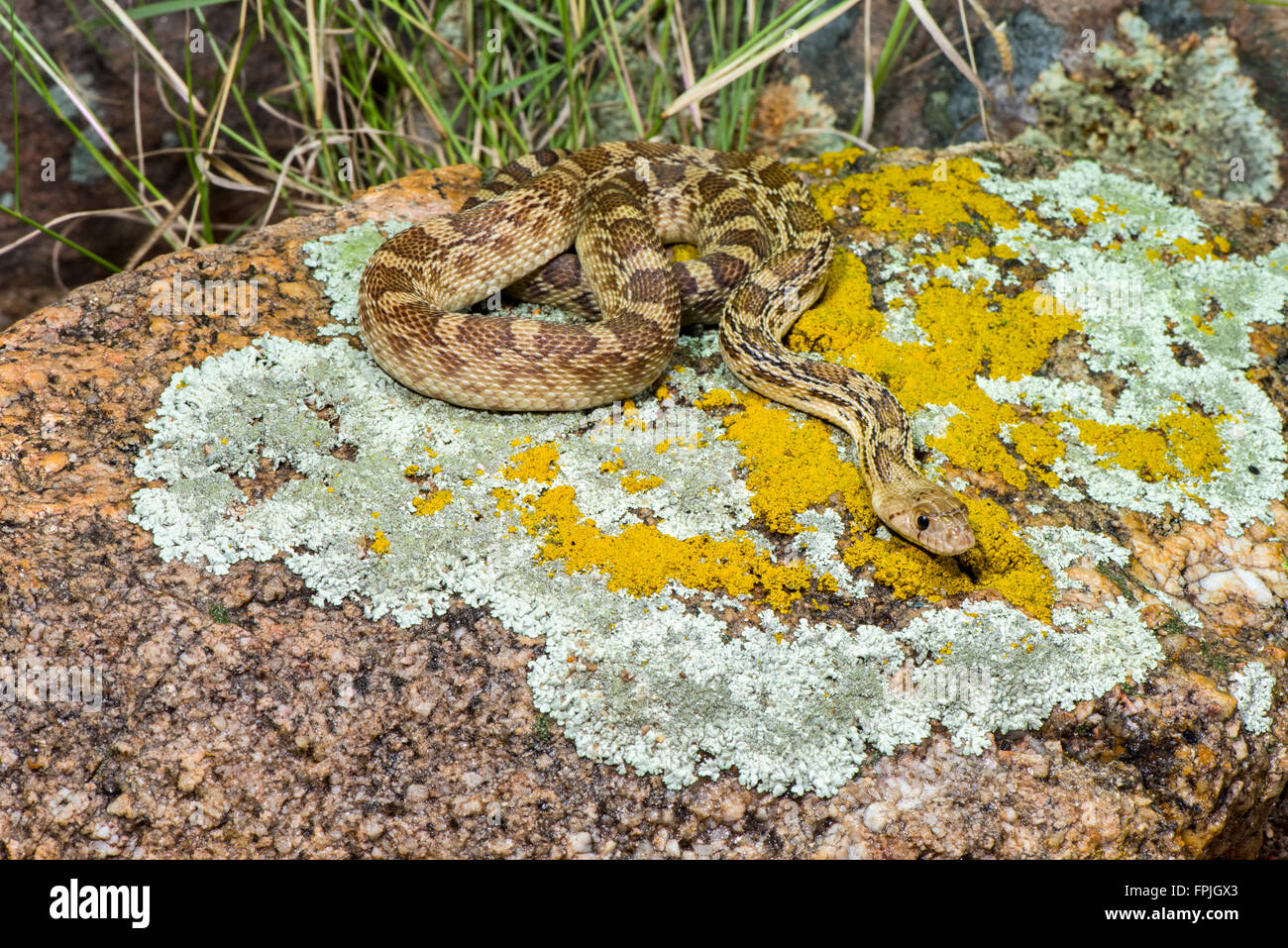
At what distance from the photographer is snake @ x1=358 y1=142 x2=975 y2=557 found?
448 centimetres

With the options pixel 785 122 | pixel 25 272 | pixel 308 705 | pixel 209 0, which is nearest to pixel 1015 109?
pixel 785 122

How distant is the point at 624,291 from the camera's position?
508 centimetres

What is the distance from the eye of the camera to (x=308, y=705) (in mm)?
3490

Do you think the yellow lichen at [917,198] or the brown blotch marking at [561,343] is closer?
the brown blotch marking at [561,343]

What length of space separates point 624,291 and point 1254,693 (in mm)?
3284

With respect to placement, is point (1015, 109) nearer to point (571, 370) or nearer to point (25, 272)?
point (571, 370)

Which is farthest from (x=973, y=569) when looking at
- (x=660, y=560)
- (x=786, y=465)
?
(x=660, y=560)

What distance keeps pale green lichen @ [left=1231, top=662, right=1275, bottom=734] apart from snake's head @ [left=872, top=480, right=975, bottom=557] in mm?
1104

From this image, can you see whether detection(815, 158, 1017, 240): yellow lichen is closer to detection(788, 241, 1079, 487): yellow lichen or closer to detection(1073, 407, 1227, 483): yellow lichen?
detection(788, 241, 1079, 487): yellow lichen

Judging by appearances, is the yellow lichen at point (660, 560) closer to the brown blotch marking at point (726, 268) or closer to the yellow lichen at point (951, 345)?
the yellow lichen at point (951, 345)

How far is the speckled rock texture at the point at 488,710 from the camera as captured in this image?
329 centimetres

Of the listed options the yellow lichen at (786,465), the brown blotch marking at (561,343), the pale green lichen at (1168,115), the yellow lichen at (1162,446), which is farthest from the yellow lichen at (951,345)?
the pale green lichen at (1168,115)

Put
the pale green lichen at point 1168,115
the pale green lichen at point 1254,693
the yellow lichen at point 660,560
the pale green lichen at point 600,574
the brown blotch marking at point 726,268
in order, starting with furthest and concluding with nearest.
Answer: the pale green lichen at point 1168,115
the brown blotch marking at point 726,268
the yellow lichen at point 660,560
the pale green lichen at point 1254,693
the pale green lichen at point 600,574

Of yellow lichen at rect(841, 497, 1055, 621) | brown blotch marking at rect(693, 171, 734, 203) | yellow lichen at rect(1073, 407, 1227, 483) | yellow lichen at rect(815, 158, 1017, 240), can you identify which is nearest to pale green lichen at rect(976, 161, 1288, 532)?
yellow lichen at rect(1073, 407, 1227, 483)
